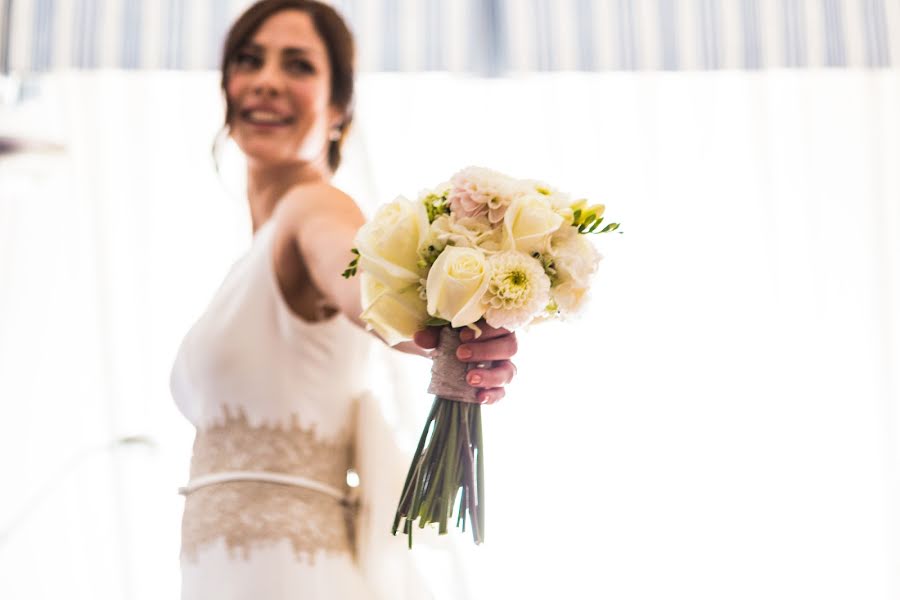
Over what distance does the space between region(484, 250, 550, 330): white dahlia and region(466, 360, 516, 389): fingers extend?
0.08m

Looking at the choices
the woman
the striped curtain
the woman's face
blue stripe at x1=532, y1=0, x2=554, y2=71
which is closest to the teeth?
the woman's face

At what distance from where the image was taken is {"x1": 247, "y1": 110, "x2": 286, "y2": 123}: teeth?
5.55ft

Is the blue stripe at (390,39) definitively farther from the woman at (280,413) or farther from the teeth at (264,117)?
the woman at (280,413)

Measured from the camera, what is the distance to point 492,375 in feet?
3.11

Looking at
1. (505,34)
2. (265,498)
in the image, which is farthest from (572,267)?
(505,34)

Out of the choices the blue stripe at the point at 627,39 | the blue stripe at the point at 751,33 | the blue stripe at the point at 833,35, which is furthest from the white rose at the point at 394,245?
the blue stripe at the point at 833,35

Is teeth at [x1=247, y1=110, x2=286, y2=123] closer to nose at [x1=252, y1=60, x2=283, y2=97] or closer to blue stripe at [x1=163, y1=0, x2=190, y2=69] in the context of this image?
nose at [x1=252, y1=60, x2=283, y2=97]

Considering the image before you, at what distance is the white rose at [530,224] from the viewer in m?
0.89

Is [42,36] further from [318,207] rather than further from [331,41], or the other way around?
[318,207]

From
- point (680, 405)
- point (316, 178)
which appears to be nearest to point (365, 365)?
point (316, 178)

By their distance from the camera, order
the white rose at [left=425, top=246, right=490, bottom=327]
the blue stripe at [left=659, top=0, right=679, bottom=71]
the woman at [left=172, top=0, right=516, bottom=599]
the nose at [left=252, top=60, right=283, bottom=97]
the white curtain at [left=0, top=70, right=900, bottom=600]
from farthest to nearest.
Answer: the blue stripe at [left=659, top=0, right=679, bottom=71] → the white curtain at [left=0, top=70, right=900, bottom=600] → the nose at [left=252, top=60, right=283, bottom=97] → the woman at [left=172, top=0, right=516, bottom=599] → the white rose at [left=425, top=246, right=490, bottom=327]

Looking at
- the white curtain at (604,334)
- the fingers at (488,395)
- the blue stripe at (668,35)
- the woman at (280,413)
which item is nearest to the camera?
the fingers at (488,395)

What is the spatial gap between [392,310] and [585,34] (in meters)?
1.53

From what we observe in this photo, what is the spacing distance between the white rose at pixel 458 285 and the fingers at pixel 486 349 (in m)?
0.06
